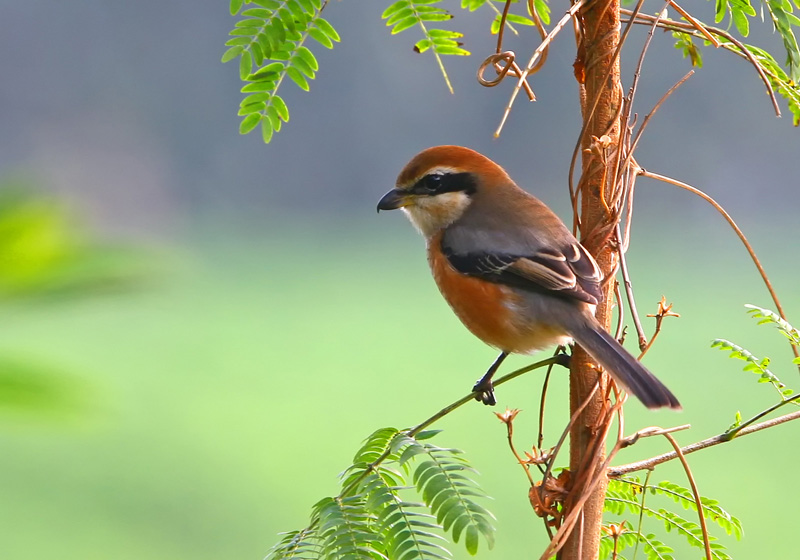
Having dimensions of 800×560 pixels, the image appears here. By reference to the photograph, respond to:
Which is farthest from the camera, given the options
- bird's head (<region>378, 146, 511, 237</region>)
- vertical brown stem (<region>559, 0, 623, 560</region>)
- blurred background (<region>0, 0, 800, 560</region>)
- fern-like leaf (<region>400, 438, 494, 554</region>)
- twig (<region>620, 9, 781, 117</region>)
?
blurred background (<region>0, 0, 800, 560</region>)

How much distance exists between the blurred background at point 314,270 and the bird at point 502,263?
235 centimetres

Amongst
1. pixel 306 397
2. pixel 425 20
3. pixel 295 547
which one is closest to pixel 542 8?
pixel 425 20

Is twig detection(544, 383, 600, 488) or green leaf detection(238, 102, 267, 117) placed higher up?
green leaf detection(238, 102, 267, 117)

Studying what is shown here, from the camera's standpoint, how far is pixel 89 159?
20.2 ft

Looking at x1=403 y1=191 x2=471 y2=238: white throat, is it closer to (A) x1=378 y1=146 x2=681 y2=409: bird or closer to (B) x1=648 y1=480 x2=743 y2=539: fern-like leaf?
(A) x1=378 y1=146 x2=681 y2=409: bird

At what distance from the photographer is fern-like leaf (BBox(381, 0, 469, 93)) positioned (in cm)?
109

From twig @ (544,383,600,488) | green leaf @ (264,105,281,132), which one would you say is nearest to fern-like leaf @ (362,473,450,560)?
twig @ (544,383,600,488)

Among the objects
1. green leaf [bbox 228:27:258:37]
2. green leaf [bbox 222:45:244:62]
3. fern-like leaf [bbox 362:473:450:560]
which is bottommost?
fern-like leaf [bbox 362:473:450:560]

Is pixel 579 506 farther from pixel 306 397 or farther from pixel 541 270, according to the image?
pixel 306 397

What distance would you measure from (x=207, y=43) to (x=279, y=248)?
2.25 m

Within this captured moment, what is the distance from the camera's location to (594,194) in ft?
3.31

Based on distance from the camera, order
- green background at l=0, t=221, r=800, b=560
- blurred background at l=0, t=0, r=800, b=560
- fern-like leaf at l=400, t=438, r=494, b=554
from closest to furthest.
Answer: fern-like leaf at l=400, t=438, r=494, b=554 < green background at l=0, t=221, r=800, b=560 < blurred background at l=0, t=0, r=800, b=560

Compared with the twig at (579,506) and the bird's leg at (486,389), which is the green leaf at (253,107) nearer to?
the bird's leg at (486,389)

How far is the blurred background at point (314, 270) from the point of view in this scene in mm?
4414
